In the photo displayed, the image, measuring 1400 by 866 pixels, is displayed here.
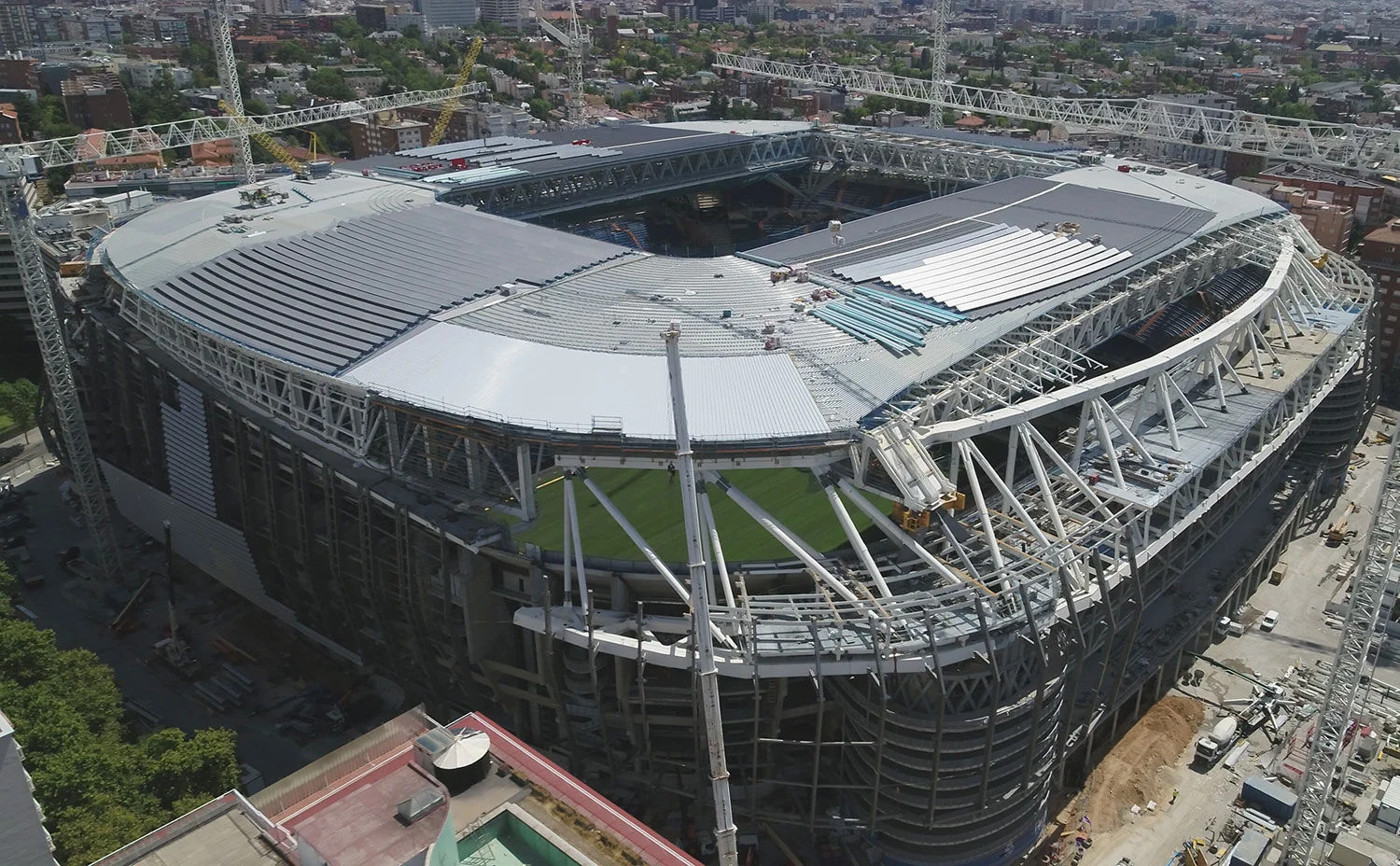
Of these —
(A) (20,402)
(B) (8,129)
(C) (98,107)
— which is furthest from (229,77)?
(C) (98,107)

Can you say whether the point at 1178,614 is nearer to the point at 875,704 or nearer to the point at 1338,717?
the point at 1338,717

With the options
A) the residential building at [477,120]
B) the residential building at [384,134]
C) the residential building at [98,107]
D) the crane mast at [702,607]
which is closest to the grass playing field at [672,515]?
the crane mast at [702,607]

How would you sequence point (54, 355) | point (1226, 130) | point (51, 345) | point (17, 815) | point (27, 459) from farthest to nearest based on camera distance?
point (1226, 130) < point (27, 459) < point (54, 355) < point (51, 345) < point (17, 815)

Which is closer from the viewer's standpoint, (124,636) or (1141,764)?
(1141,764)

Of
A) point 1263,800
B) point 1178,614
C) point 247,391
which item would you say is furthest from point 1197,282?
point 247,391

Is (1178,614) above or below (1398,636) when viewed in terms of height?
below

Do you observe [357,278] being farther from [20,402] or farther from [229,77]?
[229,77]
